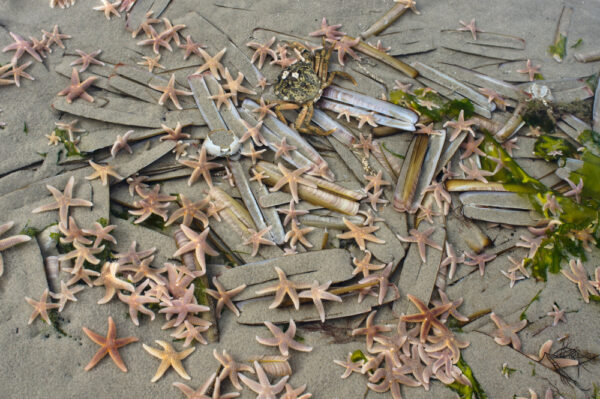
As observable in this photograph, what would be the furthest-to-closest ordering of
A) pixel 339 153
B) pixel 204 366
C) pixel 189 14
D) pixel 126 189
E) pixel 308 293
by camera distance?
pixel 189 14, pixel 339 153, pixel 126 189, pixel 308 293, pixel 204 366

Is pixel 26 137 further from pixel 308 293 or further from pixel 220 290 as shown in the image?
pixel 308 293

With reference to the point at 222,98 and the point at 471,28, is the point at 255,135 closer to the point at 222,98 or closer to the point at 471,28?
the point at 222,98

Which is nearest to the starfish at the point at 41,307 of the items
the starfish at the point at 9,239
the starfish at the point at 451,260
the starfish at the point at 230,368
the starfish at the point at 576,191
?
the starfish at the point at 9,239

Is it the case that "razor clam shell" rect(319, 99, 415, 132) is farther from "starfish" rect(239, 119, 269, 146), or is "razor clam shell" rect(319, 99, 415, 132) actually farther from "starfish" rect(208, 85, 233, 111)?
"starfish" rect(208, 85, 233, 111)

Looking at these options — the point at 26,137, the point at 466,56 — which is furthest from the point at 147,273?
the point at 466,56

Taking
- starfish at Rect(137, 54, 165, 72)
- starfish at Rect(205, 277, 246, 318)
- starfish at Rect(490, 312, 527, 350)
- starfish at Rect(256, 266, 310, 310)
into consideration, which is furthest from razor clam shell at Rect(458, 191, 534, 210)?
starfish at Rect(137, 54, 165, 72)

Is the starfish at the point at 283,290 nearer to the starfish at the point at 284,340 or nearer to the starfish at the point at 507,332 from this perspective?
the starfish at the point at 284,340

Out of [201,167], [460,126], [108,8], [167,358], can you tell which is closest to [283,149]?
[201,167]
